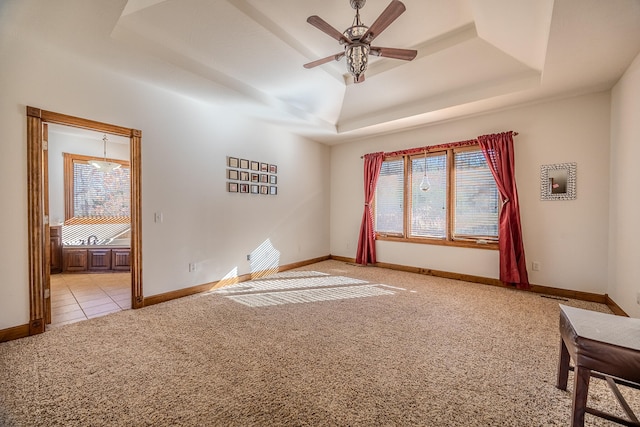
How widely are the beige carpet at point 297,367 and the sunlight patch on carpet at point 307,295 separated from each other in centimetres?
12

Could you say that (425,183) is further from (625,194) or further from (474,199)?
(625,194)

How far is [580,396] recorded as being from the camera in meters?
1.43

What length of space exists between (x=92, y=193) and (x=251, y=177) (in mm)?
4232

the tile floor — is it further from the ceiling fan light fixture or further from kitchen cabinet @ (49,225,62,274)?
the ceiling fan light fixture

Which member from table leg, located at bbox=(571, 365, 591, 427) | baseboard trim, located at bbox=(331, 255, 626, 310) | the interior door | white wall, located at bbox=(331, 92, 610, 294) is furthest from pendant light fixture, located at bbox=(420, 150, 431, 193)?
the interior door

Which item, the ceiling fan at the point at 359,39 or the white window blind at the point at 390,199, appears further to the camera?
the white window blind at the point at 390,199

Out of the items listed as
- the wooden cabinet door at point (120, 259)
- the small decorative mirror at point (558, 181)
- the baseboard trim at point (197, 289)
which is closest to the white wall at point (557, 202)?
the small decorative mirror at point (558, 181)

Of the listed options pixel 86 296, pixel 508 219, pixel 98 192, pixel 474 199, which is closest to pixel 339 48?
pixel 474 199

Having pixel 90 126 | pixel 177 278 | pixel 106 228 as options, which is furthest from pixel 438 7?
pixel 106 228

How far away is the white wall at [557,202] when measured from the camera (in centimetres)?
371

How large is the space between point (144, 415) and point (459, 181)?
5.05m

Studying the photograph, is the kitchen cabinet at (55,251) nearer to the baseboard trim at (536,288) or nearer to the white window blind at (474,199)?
the baseboard trim at (536,288)

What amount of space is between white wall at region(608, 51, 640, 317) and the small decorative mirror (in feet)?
1.27

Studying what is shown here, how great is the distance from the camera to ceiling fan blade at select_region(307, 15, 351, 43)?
232 centimetres
